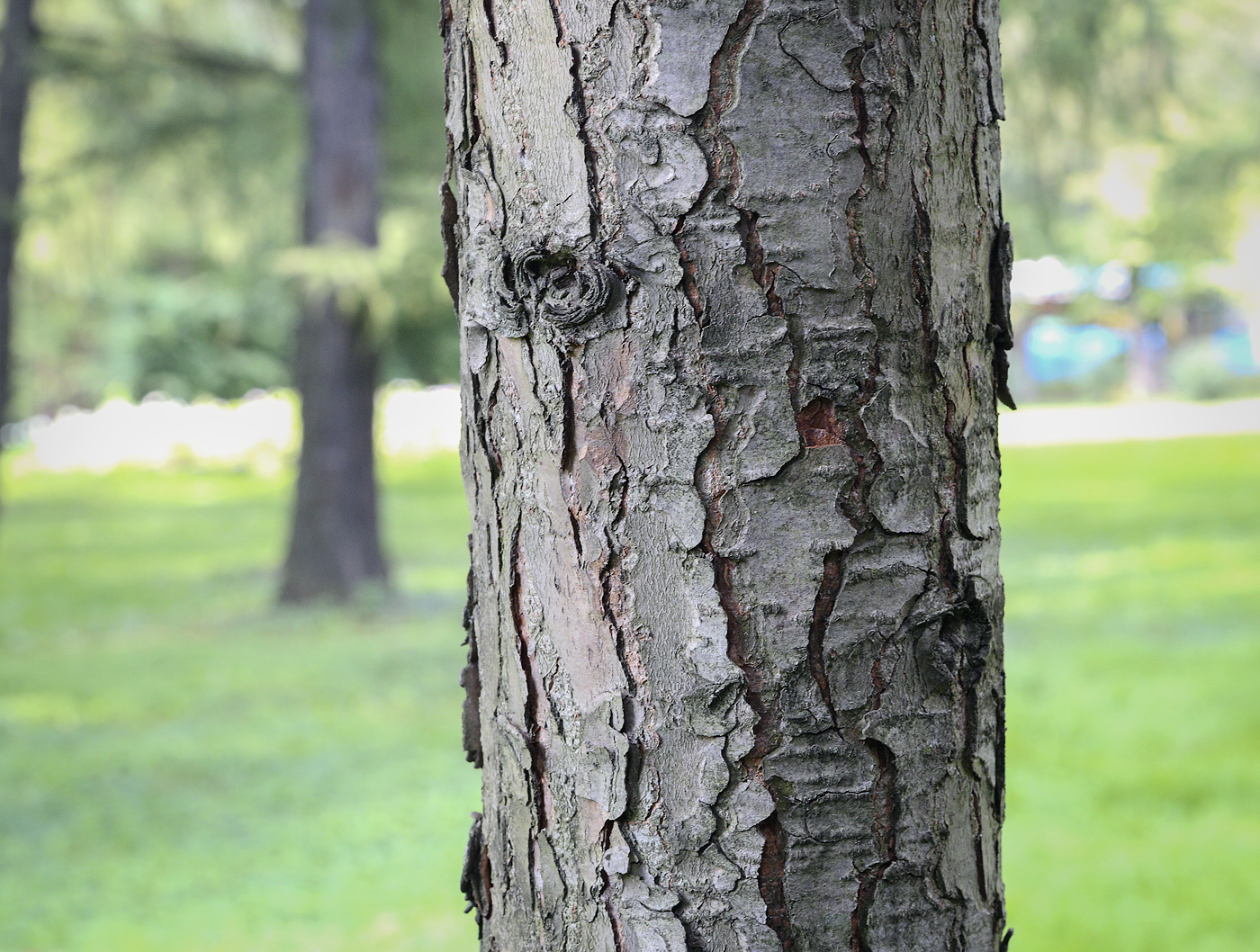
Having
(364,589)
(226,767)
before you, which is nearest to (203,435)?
(364,589)

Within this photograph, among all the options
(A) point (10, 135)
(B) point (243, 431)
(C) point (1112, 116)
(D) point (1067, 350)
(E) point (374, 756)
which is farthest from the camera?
(D) point (1067, 350)

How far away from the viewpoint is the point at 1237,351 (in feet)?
91.1

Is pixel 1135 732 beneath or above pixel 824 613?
beneath

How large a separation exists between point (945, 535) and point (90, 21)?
12111mm

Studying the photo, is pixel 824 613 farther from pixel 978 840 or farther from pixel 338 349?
pixel 338 349

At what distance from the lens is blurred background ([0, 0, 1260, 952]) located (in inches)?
152

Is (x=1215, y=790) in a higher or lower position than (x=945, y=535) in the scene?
lower

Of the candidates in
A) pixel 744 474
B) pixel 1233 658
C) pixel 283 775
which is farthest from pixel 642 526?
pixel 1233 658

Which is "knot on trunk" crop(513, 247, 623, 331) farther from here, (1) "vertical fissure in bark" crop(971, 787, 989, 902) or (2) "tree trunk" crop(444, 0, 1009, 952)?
(1) "vertical fissure in bark" crop(971, 787, 989, 902)

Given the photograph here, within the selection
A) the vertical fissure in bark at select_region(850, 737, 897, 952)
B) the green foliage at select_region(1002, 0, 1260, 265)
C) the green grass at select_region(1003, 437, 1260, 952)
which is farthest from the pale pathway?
the vertical fissure in bark at select_region(850, 737, 897, 952)

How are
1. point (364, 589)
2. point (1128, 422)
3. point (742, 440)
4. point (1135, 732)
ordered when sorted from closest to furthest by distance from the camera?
point (742, 440), point (1135, 732), point (364, 589), point (1128, 422)

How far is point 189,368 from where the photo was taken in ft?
69.7

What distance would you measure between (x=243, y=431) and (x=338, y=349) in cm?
1201

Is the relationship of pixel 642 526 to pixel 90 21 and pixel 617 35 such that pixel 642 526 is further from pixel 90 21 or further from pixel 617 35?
pixel 90 21
